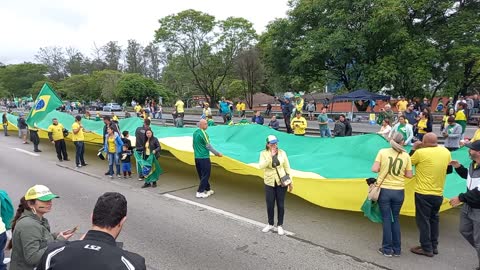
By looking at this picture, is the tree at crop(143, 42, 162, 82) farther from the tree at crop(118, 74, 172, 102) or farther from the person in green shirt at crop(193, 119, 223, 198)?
the person in green shirt at crop(193, 119, 223, 198)

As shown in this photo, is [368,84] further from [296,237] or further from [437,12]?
[296,237]

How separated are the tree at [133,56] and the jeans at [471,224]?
274 ft

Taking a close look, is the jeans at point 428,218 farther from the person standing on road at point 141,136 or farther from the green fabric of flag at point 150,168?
the person standing on road at point 141,136

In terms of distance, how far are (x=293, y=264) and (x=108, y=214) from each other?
10.8ft

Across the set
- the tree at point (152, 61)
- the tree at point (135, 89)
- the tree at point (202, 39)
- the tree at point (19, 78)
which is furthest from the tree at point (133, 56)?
the tree at point (202, 39)

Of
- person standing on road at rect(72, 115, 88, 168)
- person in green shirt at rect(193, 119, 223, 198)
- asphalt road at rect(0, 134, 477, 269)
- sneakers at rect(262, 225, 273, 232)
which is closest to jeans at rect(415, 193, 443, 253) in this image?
asphalt road at rect(0, 134, 477, 269)

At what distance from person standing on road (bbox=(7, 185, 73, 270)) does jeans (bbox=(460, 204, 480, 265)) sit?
184 inches

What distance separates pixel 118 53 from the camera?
8675cm

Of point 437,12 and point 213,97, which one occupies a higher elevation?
point 437,12

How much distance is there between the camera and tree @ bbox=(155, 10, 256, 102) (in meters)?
41.7

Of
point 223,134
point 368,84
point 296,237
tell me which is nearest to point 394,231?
point 296,237

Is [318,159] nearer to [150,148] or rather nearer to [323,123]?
[150,148]

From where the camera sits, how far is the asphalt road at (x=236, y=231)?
15.9ft

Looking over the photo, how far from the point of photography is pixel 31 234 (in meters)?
2.94
